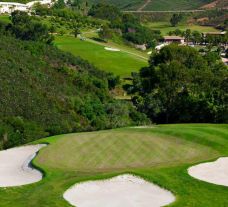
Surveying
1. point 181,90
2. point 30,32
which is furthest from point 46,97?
point 30,32

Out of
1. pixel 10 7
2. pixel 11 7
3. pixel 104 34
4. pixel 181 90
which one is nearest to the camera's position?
pixel 181 90

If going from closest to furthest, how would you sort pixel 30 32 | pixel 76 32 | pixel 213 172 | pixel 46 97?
pixel 213 172 < pixel 46 97 < pixel 30 32 < pixel 76 32

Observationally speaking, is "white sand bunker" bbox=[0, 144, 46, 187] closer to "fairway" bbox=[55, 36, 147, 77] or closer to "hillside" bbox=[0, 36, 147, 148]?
"hillside" bbox=[0, 36, 147, 148]

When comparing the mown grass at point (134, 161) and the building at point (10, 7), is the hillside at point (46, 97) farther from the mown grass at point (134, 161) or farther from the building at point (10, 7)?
the building at point (10, 7)

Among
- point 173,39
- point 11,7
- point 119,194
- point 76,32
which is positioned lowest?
point 173,39

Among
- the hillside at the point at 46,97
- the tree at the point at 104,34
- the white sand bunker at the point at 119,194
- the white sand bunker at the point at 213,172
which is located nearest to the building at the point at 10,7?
the tree at the point at 104,34

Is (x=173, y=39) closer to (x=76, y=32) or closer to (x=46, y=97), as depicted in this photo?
(x=76, y=32)
